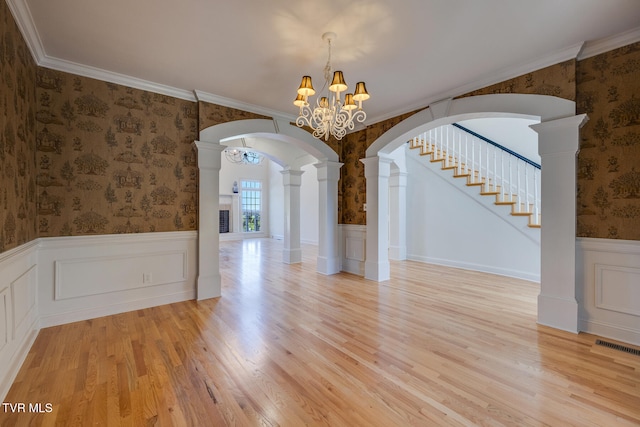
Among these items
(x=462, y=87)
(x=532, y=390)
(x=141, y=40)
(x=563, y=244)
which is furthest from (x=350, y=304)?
(x=141, y=40)

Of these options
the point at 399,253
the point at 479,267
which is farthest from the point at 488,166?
the point at 399,253

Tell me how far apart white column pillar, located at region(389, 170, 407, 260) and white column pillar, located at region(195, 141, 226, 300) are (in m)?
4.32

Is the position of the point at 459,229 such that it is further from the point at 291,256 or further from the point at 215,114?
the point at 215,114

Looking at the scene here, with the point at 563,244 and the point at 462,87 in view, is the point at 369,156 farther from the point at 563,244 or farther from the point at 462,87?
the point at 563,244

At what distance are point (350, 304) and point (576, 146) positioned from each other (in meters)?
2.99

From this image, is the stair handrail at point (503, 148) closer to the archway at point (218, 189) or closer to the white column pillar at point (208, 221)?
the archway at point (218, 189)

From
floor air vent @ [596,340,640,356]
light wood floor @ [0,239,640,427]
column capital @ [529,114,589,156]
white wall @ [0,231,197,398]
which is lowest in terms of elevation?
light wood floor @ [0,239,640,427]

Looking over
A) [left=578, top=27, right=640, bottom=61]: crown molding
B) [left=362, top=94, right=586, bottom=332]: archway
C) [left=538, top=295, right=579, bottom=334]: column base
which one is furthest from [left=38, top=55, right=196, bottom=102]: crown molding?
[left=538, top=295, right=579, bottom=334]: column base

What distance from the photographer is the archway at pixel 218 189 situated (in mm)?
3848

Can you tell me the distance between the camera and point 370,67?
310cm

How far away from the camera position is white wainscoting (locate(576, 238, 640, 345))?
252cm

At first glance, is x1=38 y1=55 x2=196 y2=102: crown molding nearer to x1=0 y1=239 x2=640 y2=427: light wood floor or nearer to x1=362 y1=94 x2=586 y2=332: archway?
x1=0 y1=239 x2=640 y2=427: light wood floor

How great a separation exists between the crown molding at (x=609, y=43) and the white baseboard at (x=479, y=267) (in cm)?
348

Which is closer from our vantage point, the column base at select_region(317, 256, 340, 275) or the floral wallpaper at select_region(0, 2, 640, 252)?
the floral wallpaper at select_region(0, 2, 640, 252)
